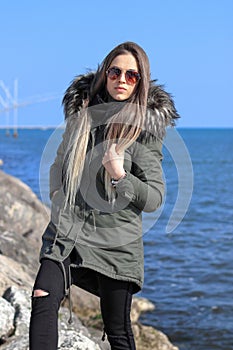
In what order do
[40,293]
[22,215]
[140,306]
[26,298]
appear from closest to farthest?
[40,293] → [26,298] → [140,306] → [22,215]

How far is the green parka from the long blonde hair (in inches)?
1.6

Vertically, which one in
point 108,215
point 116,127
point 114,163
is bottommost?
point 108,215

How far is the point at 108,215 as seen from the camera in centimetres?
380

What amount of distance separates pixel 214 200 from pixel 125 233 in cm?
2611

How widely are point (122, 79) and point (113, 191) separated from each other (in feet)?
2.23

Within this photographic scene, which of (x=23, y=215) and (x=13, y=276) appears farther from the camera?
(x=23, y=215)

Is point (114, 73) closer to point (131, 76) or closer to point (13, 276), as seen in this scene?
point (131, 76)

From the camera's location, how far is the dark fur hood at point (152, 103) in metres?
3.84

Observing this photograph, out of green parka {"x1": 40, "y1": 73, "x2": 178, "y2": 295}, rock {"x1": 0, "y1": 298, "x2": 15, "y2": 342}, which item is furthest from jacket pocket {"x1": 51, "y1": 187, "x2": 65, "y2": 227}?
rock {"x1": 0, "y1": 298, "x2": 15, "y2": 342}

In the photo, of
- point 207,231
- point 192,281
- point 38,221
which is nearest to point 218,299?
point 192,281

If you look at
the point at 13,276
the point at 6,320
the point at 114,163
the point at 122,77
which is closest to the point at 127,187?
the point at 114,163

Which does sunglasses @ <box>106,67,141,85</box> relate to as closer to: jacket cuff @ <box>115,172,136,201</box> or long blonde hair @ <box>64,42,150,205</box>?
long blonde hair @ <box>64,42,150,205</box>

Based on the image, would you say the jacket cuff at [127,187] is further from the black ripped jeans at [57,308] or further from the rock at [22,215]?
the rock at [22,215]

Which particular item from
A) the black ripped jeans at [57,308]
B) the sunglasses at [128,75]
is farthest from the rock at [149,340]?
the sunglasses at [128,75]
